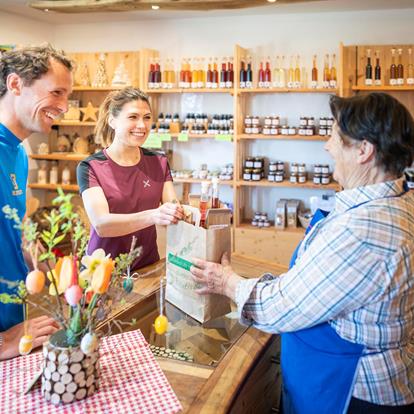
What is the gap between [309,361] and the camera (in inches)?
53.4

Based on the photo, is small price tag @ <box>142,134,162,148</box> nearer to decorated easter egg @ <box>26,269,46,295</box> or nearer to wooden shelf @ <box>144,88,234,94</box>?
wooden shelf @ <box>144,88,234,94</box>

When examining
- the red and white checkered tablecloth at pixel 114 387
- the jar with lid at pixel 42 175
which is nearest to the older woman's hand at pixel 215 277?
the red and white checkered tablecloth at pixel 114 387

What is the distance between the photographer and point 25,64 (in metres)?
1.57

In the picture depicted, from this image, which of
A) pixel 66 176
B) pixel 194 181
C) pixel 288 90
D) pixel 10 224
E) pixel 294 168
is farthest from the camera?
pixel 66 176

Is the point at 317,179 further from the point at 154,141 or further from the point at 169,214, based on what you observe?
the point at 169,214

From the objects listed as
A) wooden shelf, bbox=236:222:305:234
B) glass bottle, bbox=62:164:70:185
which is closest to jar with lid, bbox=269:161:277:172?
wooden shelf, bbox=236:222:305:234

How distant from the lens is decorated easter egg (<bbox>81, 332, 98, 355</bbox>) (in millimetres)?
1063

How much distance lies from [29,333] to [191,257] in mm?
549

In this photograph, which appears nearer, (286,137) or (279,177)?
(286,137)

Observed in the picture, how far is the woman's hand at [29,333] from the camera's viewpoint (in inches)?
53.9

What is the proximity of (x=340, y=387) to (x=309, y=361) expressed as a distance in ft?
Result: 0.35

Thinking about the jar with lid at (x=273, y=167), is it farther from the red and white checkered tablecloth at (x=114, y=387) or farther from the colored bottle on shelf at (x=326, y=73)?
the red and white checkered tablecloth at (x=114, y=387)

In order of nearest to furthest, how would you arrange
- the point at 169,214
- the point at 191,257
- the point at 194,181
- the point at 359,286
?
the point at 359,286 < the point at 191,257 < the point at 169,214 < the point at 194,181

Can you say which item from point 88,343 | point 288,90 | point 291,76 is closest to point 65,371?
point 88,343
